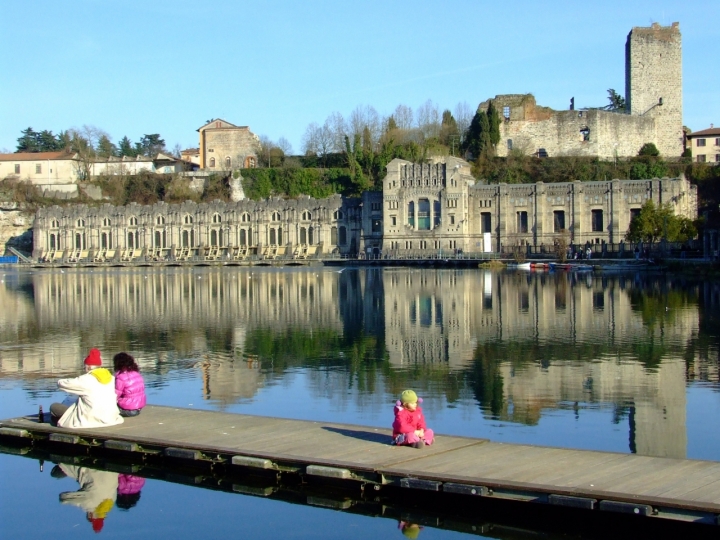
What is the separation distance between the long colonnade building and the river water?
140 ft

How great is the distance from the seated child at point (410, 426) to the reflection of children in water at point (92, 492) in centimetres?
414

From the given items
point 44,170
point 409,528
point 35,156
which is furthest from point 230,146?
point 409,528

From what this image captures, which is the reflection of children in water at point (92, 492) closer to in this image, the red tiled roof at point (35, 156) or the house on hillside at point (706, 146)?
the house on hillside at point (706, 146)

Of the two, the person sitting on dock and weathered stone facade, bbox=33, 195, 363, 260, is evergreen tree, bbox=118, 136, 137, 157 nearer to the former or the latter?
weathered stone facade, bbox=33, 195, 363, 260

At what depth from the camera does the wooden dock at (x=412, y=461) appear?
11.2 m

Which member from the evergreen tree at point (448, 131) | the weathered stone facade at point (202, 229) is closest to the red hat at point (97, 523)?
the weathered stone facade at point (202, 229)

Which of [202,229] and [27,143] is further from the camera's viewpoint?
[27,143]

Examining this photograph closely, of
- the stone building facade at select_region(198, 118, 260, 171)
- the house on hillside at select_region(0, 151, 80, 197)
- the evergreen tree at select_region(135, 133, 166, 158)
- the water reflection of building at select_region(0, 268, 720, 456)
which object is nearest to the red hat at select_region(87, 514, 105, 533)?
the water reflection of building at select_region(0, 268, 720, 456)

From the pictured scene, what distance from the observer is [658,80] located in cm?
10019

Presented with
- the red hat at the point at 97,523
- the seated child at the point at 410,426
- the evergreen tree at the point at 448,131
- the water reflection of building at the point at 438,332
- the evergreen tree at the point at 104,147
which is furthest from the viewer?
the evergreen tree at the point at 104,147

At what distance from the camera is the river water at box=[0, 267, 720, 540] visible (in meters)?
12.8

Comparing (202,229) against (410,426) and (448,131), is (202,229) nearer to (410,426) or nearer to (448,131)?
(448,131)

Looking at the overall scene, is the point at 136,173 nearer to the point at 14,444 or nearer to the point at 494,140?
the point at 494,140

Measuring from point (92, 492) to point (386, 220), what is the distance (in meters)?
84.8
